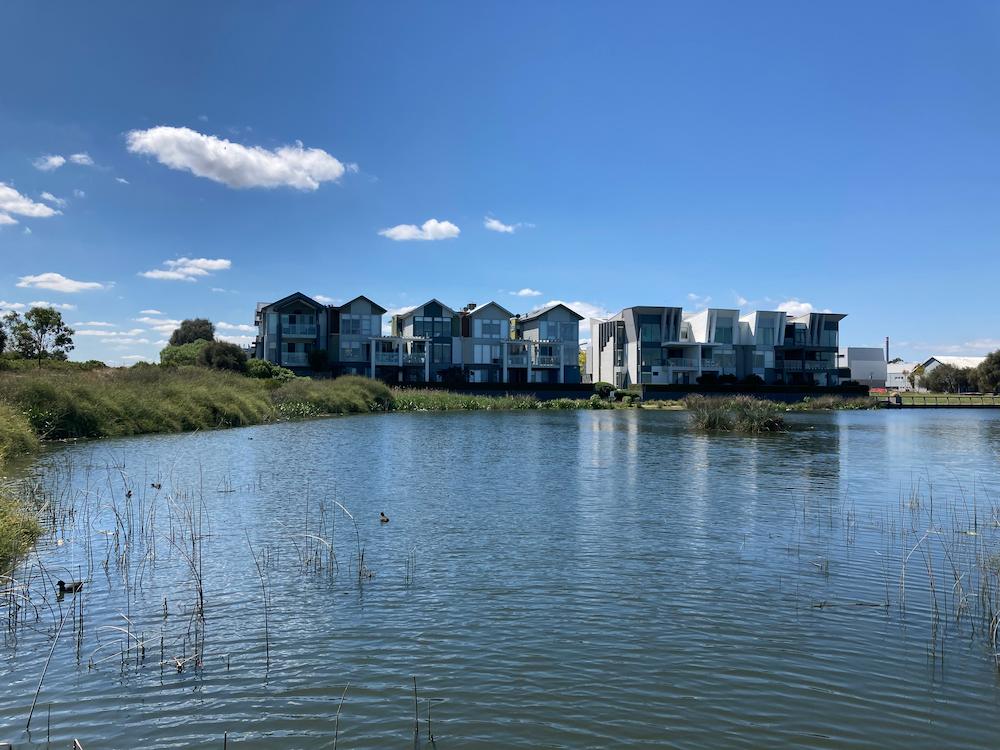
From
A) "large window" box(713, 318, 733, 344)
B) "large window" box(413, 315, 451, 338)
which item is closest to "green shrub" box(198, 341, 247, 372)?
"large window" box(413, 315, 451, 338)

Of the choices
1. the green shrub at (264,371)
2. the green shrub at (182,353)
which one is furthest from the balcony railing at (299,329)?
the green shrub at (264,371)

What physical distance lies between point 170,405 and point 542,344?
5184 centimetres

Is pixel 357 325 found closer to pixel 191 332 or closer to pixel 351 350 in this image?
pixel 351 350

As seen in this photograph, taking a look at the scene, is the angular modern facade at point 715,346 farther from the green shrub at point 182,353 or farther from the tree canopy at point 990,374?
the green shrub at point 182,353

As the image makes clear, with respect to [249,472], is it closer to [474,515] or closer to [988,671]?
[474,515]

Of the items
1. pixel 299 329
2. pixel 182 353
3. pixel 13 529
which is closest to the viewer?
pixel 13 529

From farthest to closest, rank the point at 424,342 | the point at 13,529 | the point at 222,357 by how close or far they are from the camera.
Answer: the point at 424,342 < the point at 222,357 < the point at 13,529

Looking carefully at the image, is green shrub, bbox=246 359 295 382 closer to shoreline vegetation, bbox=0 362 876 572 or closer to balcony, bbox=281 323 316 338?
shoreline vegetation, bbox=0 362 876 572

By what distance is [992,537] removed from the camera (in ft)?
40.0

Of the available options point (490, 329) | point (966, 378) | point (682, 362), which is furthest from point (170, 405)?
point (966, 378)

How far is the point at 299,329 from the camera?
7238 centimetres

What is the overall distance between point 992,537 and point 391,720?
11.5 meters

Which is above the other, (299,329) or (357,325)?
(357,325)

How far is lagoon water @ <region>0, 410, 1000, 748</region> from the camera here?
5.68 m
